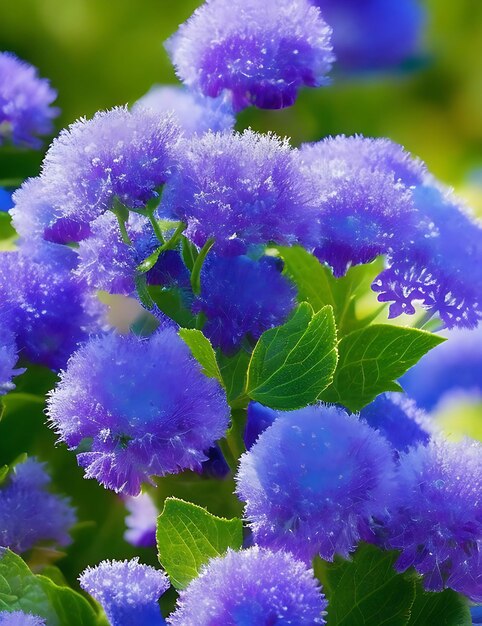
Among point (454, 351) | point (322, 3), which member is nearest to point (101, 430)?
point (454, 351)

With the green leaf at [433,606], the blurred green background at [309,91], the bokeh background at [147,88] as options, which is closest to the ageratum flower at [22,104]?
the bokeh background at [147,88]

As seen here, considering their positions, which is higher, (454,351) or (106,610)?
(454,351)

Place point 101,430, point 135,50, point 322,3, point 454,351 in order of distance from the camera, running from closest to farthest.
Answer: point 101,430, point 454,351, point 135,50, point 322,3

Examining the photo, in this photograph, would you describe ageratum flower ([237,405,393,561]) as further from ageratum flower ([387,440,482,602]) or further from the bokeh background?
the bokeh background

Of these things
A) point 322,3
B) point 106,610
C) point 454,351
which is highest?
point 322,3

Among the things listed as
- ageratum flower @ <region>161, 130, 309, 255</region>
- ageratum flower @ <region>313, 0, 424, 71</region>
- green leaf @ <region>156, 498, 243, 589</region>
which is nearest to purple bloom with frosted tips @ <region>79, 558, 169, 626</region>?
green leaf @ <region>156, 498, 243, 589</region>

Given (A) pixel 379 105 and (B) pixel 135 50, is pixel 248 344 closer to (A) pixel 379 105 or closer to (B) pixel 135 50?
(B) pixel 135 50

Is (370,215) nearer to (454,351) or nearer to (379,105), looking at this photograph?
(454,351)

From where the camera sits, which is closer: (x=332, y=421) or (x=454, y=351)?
(x=332, y=421)

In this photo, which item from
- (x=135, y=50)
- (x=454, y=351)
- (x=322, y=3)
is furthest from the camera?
(x=322, y=3)
